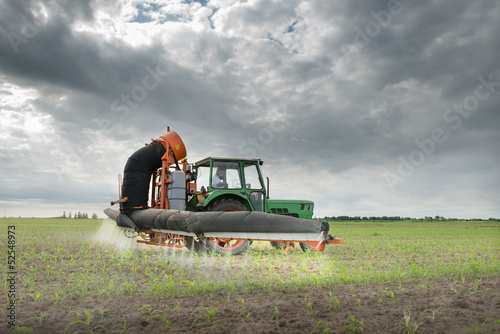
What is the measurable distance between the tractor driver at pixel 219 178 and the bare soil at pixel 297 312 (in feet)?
15.3

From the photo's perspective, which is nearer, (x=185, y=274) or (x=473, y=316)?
(x=473, y=316)

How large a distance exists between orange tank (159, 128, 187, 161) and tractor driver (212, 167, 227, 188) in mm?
1257

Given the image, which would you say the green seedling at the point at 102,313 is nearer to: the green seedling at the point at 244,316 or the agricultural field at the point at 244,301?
the agricultural field at the point at 244,301

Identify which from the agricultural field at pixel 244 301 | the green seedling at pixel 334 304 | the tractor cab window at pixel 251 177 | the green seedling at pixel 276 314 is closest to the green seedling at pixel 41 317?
the agricultural field at pixel 244 301

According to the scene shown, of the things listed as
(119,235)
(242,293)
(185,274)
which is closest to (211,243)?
(185,274)

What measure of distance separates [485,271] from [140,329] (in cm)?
616

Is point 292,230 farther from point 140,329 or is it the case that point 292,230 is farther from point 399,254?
point 399,254

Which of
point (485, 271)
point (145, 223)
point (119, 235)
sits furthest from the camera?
point (119, 235)

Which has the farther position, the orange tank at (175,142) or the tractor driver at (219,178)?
the orange tank at (175,142)

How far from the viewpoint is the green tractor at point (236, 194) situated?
8.85 metres

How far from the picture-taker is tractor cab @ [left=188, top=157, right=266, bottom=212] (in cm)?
903

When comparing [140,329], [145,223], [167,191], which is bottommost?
[140,329]

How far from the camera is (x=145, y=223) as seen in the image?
8234 millimetres

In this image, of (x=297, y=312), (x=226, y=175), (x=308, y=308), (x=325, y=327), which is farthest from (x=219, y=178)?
(x=325, y=327)
